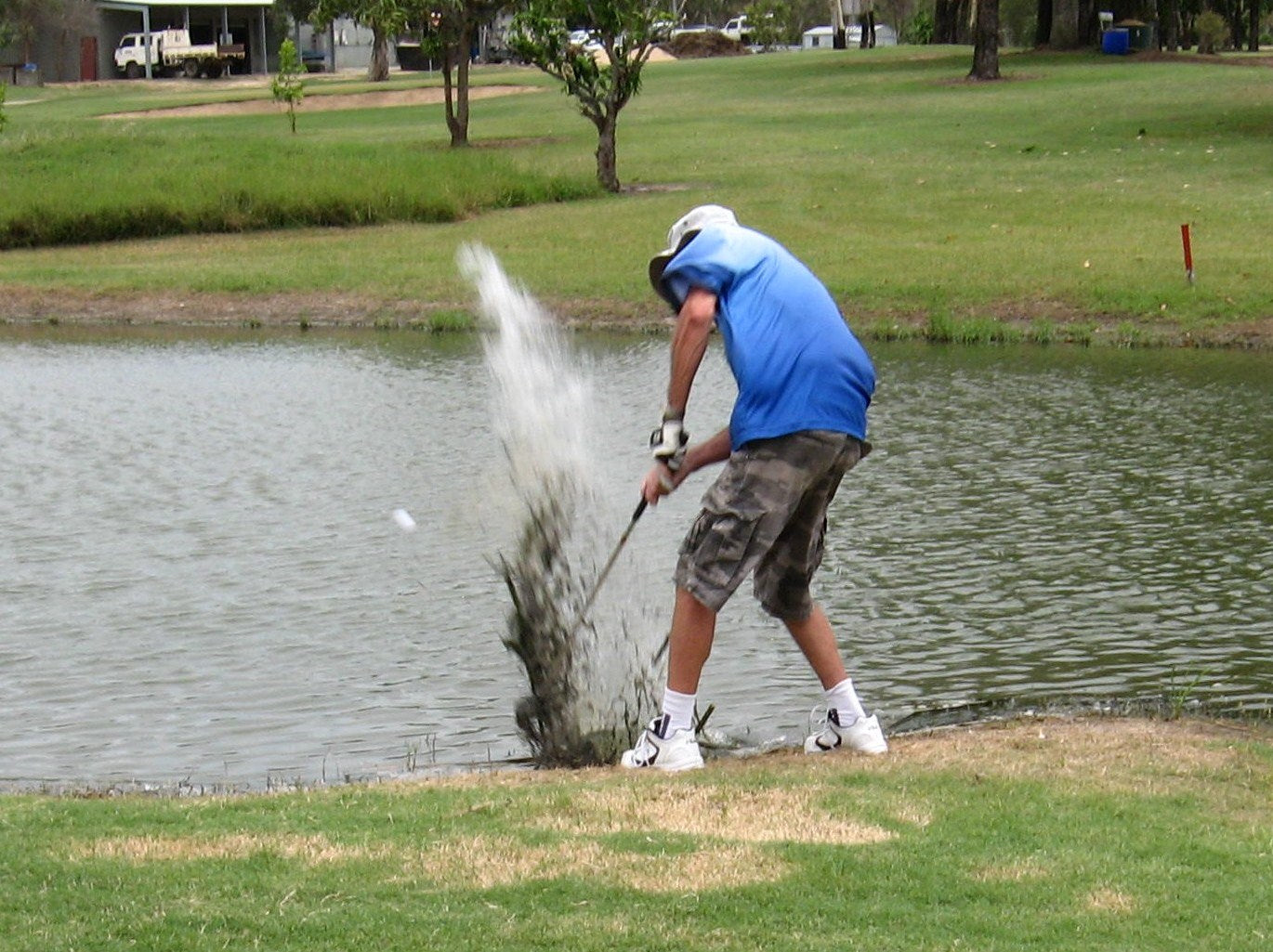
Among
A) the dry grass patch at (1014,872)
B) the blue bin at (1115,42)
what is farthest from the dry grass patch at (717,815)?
the blue bin at (1115,42)

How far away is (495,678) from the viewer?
8.91 m

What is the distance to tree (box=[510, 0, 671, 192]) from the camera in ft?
98.2

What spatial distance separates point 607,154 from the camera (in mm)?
30984

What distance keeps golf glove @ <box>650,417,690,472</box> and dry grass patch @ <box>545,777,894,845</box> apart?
107 centimetres

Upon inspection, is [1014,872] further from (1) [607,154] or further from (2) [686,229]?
(1) [607,154]

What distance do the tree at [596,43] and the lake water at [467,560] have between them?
13.0 m

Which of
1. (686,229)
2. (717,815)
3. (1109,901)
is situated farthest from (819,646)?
(1109,901)

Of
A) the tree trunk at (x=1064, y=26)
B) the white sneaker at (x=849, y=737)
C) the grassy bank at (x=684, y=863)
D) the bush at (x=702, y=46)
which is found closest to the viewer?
the grassy bank at (x=684, y=863)

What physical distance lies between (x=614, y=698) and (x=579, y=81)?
Result: 23863 mm

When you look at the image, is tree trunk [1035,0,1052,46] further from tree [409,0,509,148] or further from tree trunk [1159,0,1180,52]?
tree [409,0,509,148]

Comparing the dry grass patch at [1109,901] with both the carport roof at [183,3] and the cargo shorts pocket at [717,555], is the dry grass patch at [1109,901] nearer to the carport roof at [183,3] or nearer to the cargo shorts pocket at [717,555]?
the cargo shorts pocket at [717,555]

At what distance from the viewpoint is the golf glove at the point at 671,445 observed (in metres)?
6.57

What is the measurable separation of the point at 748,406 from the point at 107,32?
81.0 metres

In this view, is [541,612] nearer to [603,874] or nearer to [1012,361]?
[603,874]
